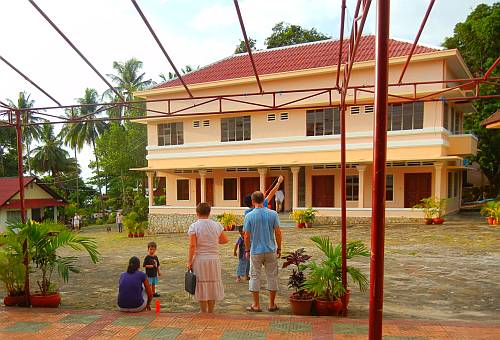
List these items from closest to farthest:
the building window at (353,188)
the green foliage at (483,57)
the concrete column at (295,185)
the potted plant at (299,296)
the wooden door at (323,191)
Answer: the potted plant at (299,296) < the concrete column at (295,185) < the building window at (353,188) < the wooden door at (323,191) < the green foliage at (483,57)

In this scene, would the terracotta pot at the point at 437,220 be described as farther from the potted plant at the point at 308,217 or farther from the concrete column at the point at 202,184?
the concrete column at the point at 202,184

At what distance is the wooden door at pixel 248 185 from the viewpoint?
70.9ft

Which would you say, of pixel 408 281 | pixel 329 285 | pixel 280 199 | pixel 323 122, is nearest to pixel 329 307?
pixel 329 285

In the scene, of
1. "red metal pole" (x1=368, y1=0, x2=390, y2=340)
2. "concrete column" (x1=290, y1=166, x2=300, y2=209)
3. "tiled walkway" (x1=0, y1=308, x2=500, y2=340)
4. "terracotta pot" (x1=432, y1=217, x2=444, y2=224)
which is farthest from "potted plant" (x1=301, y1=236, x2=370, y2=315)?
"concrete column" (x1=290, y1=166, x2=300, y2=209)

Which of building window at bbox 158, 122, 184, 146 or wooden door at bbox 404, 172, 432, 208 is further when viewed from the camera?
building window at bbox 158, 122, 184, 146

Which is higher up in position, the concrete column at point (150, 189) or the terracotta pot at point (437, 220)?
the concrete column at point (150, 189)

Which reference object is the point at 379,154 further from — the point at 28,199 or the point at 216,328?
the point at 28,199

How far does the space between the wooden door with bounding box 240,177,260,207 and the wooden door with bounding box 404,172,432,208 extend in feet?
24.6

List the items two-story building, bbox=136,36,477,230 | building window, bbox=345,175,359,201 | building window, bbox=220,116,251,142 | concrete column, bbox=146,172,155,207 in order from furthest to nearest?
1. concrete column, bbox=146,172,155,207
2. building window, bbox=220,116,251,142
3. building window, bbox=345,175,359,201
4. two-story building, bbox=136,36,477,230

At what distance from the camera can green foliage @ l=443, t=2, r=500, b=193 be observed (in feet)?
75.9

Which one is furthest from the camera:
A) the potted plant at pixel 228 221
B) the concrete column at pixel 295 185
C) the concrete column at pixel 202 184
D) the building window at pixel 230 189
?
the building window at pixel 230 189

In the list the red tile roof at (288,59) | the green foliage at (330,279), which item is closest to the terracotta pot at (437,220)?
the red tile roof at (288,59)

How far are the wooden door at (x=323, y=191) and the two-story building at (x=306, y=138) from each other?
49 mm

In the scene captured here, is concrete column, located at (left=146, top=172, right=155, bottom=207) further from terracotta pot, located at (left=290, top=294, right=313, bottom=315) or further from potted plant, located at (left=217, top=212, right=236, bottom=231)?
terracotta pot, located at (left=290, top=294, right=313, bottom=315)
